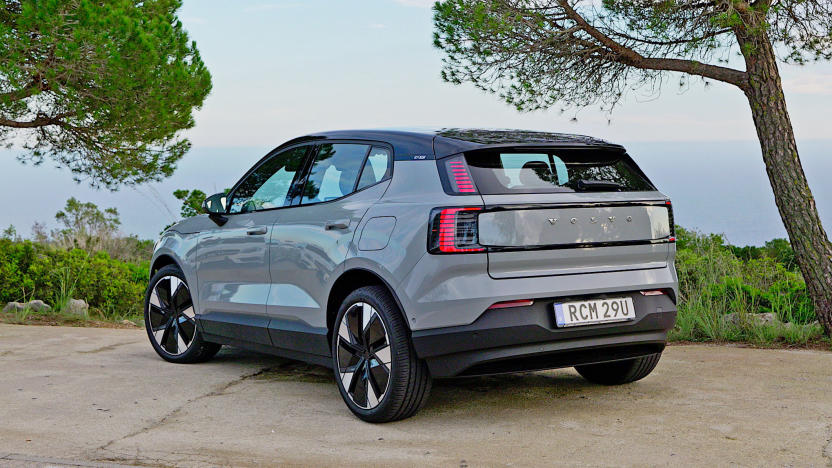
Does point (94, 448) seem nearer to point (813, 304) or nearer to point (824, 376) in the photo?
point (824, 376)

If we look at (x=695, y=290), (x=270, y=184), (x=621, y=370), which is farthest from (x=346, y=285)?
(x=695, y=290)

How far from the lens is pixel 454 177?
491 centimetres

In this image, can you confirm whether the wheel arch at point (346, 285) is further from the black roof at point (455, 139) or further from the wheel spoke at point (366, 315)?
the black roof at point (455, 139)

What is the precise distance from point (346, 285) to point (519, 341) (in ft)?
4.01

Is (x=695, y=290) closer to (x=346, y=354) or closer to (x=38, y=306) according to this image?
(x=346, y=354)

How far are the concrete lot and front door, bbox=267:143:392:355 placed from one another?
0.50 metres

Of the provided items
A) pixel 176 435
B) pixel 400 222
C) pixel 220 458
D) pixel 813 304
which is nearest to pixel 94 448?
pixel 176 435

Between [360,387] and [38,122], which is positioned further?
[38,122]

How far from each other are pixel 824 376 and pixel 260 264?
13.3ft

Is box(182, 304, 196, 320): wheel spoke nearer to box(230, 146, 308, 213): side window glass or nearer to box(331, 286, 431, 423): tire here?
box(230, 146, 308, 213): side window glass

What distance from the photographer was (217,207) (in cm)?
681

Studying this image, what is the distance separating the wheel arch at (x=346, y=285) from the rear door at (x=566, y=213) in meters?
0.75

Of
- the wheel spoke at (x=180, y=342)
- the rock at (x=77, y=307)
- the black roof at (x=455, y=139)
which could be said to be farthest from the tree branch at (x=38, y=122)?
the black roof at (x=455, y=139)

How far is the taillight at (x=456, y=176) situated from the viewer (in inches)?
191
